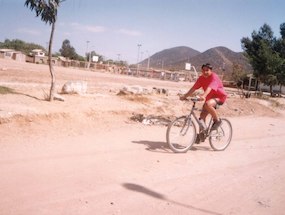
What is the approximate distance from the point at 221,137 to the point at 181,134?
1.31 meters

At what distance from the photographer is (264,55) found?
30016 millimetres

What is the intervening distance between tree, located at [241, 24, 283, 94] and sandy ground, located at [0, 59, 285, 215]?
21.7 m

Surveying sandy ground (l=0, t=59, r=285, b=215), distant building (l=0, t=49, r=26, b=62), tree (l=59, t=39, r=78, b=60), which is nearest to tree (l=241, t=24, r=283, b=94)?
sandy ground (l=0, t=59, r=285, b=215)

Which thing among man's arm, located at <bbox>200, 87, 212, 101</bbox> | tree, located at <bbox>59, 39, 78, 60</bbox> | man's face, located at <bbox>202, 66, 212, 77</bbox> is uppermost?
tree, located at <bbox>59, 39, 78, 60</bbox>

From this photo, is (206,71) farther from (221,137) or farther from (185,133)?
(221,137)

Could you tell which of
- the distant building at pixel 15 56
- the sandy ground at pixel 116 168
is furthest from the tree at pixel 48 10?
the distant building at pixel 15 56

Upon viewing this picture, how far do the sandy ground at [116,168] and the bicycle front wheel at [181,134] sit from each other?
189 millimetres

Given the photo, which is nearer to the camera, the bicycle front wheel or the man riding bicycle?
the bicycle front wheel

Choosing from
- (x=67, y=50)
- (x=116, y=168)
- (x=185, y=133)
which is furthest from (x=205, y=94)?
(x=67, y=50)

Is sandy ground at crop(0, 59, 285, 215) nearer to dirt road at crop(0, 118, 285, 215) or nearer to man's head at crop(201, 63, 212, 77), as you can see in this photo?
dirt road at crop(0, 118, 285, 215)

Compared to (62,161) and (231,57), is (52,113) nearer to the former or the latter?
(62,161)

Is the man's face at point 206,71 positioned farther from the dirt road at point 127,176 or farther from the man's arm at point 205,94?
the dirt road at point 127,176

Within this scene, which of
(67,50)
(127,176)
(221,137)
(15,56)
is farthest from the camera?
(67,50)

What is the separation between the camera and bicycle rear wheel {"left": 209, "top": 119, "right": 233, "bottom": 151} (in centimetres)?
767
